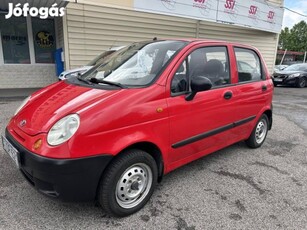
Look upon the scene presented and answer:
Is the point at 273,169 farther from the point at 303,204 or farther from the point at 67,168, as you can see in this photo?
the point at 67,168

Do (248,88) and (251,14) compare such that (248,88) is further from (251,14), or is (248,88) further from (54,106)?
(251,14)

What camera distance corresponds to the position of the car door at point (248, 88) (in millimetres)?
3588

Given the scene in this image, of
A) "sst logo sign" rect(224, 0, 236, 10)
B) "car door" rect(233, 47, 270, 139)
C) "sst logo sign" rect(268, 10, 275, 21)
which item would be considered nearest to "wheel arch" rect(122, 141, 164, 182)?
"car door" rect(233, 47, 270, 139)

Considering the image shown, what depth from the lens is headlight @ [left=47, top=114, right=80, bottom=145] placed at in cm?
207

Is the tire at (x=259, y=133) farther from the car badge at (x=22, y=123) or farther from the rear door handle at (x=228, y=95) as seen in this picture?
the car badge at (x=22, y=123)

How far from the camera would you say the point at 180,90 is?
2.76 m

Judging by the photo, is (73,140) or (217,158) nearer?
(73,140)

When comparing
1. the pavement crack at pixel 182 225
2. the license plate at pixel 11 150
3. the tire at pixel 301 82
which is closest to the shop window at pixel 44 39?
the license plate at pixel 11 150

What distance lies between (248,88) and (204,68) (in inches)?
37.9

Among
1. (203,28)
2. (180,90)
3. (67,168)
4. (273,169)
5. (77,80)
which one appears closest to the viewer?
(67,168)

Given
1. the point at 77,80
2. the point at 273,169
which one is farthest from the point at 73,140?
the point at 273,169

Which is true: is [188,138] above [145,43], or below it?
below

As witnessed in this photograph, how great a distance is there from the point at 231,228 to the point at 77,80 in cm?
223

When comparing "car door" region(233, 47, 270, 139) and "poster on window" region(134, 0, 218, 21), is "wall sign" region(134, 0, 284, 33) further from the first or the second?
"car door" region(233, 47, 270, 139)
